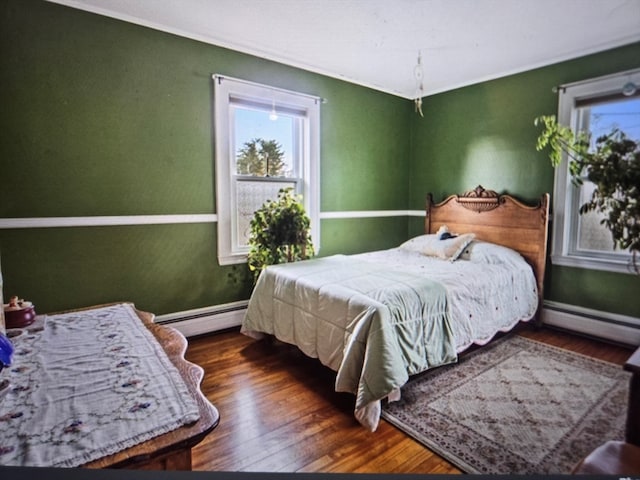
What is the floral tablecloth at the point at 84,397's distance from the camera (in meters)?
0.75

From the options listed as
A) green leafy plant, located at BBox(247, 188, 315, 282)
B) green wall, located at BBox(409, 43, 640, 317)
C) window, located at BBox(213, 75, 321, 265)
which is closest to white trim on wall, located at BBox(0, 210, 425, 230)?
window, located at BBox(213, 75, 321, 265)

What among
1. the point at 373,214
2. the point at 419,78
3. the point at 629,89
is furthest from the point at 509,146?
the point at 373,214

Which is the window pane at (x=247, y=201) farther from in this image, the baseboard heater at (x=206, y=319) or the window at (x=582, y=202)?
the window at (x=582, y=202)

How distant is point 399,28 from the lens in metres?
2.54

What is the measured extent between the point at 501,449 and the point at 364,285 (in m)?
1.01

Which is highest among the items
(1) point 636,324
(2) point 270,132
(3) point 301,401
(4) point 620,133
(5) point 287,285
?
(2) point 270,132

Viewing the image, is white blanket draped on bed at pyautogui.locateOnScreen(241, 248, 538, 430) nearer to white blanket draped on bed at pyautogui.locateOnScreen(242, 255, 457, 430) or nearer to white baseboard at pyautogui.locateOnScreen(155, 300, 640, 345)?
white blanket draped on bed at pyautogui.locateOnScreen(242, 255, 457, 430)

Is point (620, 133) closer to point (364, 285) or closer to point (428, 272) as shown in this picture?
point (364, 285)

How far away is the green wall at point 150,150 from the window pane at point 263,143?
10.8 inches

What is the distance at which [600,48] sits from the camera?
2.75m

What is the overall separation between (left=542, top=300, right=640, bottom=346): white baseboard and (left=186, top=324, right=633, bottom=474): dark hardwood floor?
145mm

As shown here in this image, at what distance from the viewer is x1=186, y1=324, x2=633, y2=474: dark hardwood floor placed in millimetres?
1488

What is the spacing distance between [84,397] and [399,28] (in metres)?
2.79

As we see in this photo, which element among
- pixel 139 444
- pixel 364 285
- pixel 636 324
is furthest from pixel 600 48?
pixel 139 444
